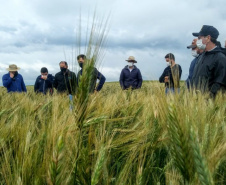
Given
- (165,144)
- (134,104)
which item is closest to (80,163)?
(165,144)

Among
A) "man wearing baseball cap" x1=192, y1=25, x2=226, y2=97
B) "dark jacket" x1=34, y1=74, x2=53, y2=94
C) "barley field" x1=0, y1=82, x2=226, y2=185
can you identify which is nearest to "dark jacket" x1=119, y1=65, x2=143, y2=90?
"dark jacket" x1=34, y1=74, x2=53, y2=94

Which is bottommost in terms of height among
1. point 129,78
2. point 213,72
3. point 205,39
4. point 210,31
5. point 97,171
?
point 97,171

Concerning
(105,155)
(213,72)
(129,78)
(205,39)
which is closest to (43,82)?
(129,78)

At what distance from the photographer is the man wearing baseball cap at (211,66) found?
3836 mm

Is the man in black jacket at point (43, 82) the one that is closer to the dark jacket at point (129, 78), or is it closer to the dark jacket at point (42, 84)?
the dark jacket at point (42, 84)

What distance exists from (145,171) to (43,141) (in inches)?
15.8

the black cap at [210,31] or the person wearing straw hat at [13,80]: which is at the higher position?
the black cap at [210,31]

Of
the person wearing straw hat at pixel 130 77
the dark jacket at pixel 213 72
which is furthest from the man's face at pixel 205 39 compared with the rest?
the person wearing straw hat at pixel 130 77

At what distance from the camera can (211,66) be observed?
12.8ft

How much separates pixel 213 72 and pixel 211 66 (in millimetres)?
97

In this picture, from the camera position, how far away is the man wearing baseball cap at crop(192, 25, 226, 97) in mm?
3836

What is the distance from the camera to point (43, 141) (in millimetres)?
1187

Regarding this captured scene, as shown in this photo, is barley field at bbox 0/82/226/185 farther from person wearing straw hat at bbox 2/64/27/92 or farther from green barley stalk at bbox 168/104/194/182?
person wearing straw hat at bbox 2/64/27/92

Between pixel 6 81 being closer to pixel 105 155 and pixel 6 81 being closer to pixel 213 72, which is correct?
pixel 213 72
